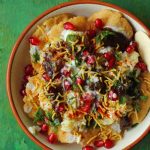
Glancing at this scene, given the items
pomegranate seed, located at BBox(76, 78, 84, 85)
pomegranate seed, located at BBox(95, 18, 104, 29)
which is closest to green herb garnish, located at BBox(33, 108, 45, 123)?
pomegranate seed, located at BBox(76, 78, 84, 85)

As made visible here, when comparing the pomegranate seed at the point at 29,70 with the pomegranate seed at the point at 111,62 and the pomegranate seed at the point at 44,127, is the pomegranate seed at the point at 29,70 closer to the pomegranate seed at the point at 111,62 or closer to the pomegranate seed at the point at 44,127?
the pomegranate seed at the point at 44,127

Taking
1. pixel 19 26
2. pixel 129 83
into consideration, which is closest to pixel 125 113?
pixel 129 83

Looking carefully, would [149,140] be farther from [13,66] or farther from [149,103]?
[13,66]

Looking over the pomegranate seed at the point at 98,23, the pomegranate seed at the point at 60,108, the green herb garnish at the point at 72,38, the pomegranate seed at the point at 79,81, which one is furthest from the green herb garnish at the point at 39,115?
the pomegranate seed at the point at 98,23

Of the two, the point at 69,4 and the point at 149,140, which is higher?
the point at 69,4

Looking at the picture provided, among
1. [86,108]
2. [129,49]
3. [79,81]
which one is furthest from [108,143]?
[129,49]
